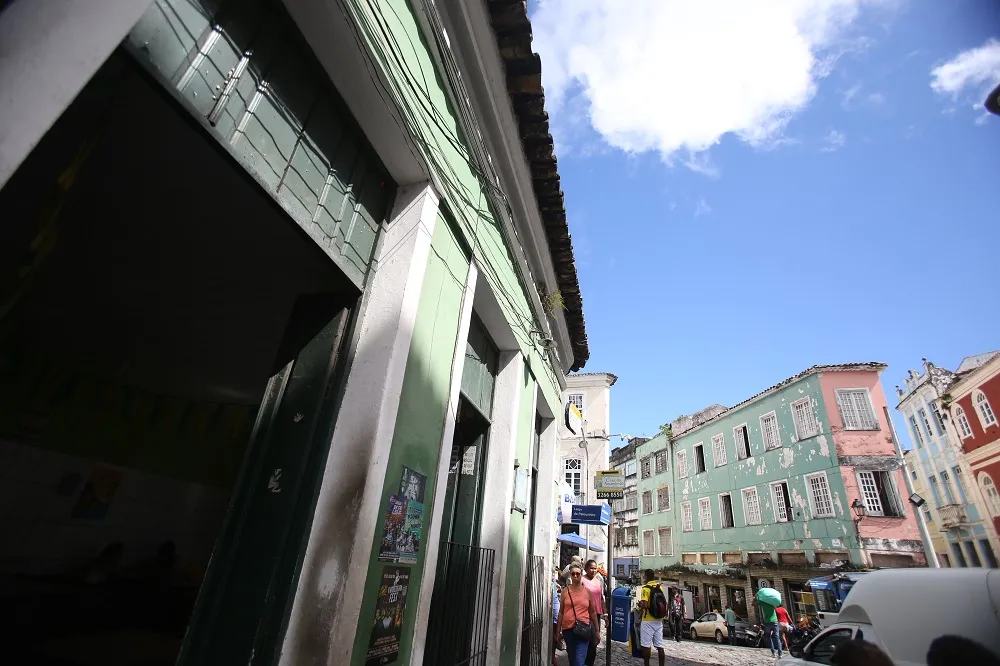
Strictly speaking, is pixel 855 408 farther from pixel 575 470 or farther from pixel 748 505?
pixel 575 470

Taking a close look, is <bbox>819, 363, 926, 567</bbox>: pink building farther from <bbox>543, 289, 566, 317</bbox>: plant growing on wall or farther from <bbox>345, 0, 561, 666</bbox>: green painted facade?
<bbox>345, 0, 561, 666</bbox>: green painted facade

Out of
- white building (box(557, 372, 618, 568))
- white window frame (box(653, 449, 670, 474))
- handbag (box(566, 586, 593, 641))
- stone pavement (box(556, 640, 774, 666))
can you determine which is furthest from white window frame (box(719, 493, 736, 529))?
handbag (box(566, 586, 593, 641))

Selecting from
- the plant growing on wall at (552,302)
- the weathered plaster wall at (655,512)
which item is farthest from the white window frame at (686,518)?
the plant growing on wall at (552,302)

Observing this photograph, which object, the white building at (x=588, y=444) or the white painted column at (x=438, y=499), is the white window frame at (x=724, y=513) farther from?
the white painted column at (x=438, y=499)

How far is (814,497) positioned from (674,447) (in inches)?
417

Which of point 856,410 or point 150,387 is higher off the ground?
point 856,410

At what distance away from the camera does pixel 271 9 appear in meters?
2.20

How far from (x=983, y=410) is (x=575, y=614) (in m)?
25.4

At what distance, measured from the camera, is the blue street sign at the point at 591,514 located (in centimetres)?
874

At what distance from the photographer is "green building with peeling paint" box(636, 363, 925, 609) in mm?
19469

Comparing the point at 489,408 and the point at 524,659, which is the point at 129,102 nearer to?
the point at 489,408

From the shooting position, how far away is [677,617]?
18516 mm

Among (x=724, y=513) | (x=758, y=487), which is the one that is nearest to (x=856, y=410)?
Result: (x=758, y=487)

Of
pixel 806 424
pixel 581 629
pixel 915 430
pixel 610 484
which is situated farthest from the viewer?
pixel 915 430
